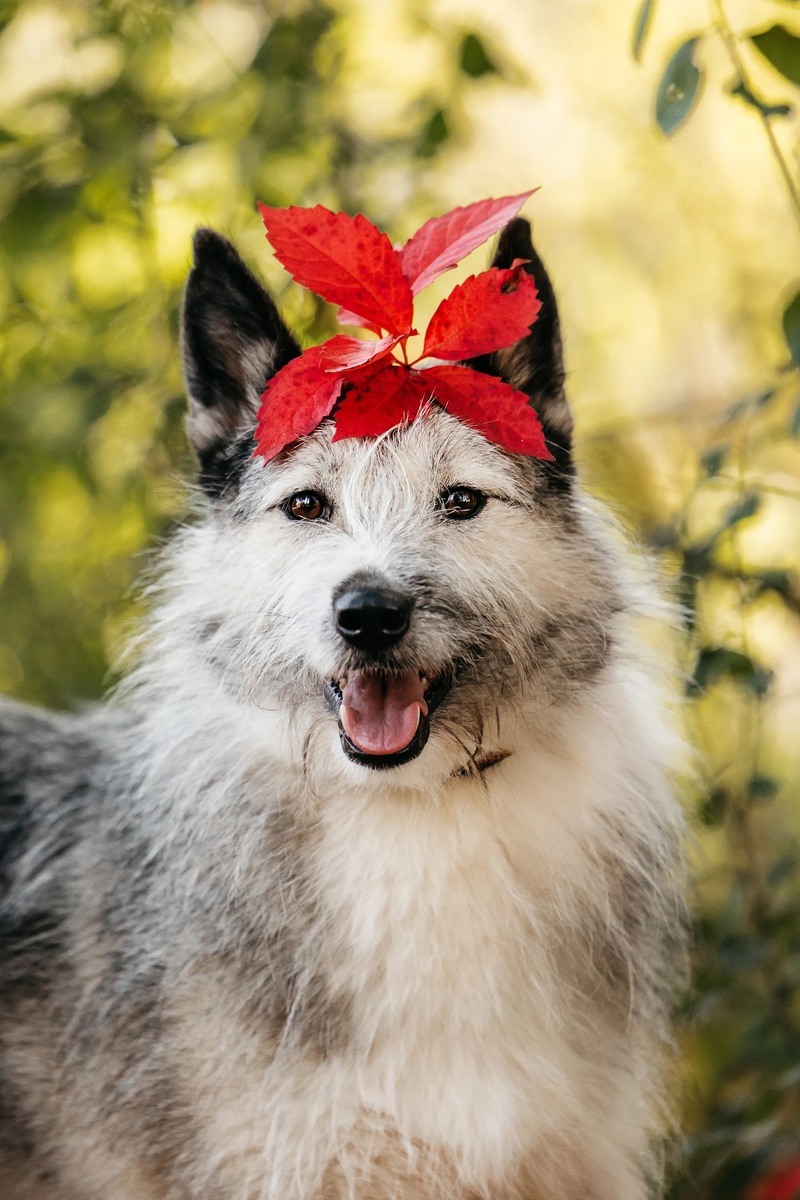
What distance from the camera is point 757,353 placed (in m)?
5.37

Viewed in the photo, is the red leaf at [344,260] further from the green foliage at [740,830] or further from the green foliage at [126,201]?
the green foliage at [126,201]

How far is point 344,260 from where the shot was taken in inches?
82.2

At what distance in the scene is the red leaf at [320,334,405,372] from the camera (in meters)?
2.07

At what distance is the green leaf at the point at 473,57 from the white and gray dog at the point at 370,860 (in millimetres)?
1524

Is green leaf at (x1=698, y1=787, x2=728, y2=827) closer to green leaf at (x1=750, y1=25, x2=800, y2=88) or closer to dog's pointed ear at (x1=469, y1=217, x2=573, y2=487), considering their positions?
dog's pointed ear at (x1=469, y1=217, x2=573, y2=487)

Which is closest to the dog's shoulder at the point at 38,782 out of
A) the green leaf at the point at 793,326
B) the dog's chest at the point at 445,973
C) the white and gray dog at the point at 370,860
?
the white and gray dog at the point at 370,860

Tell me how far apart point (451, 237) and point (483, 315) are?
0.54 ft

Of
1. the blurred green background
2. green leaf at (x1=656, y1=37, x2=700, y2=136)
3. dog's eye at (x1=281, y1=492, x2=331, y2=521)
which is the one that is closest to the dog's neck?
dog's eye at (x1=281, y1=492, x2=331, y2=521)

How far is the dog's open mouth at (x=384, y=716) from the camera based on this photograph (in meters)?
2.03

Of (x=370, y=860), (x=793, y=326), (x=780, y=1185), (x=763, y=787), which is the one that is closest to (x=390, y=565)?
(x=370, y=860)

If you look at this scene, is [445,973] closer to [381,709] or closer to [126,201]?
[381,709]

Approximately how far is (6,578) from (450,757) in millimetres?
2505

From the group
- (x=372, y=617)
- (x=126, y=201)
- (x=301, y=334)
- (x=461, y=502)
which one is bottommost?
(x=372, y=617)

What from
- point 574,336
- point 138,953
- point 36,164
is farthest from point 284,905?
point 574,336
